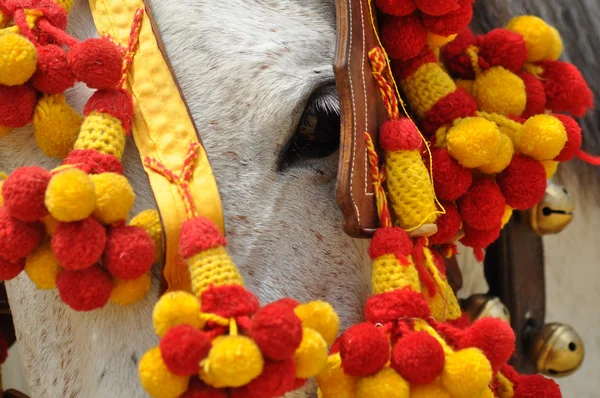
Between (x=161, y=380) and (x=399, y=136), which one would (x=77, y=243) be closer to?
(x=161, y=380)

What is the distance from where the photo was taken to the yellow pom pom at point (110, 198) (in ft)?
2.81

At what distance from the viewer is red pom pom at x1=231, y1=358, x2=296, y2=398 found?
79 cm

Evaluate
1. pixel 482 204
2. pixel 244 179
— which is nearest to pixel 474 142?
pixel 482 204

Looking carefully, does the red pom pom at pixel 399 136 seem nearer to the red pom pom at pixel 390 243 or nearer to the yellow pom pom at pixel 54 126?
the red pom pom at pixel 390 243

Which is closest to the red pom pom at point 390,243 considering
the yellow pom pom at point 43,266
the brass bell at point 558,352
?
the yellow pom pom at point 43,266

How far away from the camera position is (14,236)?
842mm

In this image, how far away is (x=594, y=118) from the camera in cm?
148

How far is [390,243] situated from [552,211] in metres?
0.53

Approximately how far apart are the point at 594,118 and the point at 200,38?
82 cm

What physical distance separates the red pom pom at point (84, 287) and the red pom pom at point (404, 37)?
50 centimetres

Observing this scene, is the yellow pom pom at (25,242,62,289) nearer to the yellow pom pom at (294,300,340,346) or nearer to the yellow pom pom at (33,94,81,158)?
the yellow pom pom at (33,94,81,158)

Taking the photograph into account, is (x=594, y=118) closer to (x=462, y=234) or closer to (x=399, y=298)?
(x=462, y=234)

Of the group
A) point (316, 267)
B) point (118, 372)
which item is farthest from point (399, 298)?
point (118, 372)

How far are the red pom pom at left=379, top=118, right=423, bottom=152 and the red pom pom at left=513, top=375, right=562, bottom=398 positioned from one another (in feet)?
1.24
